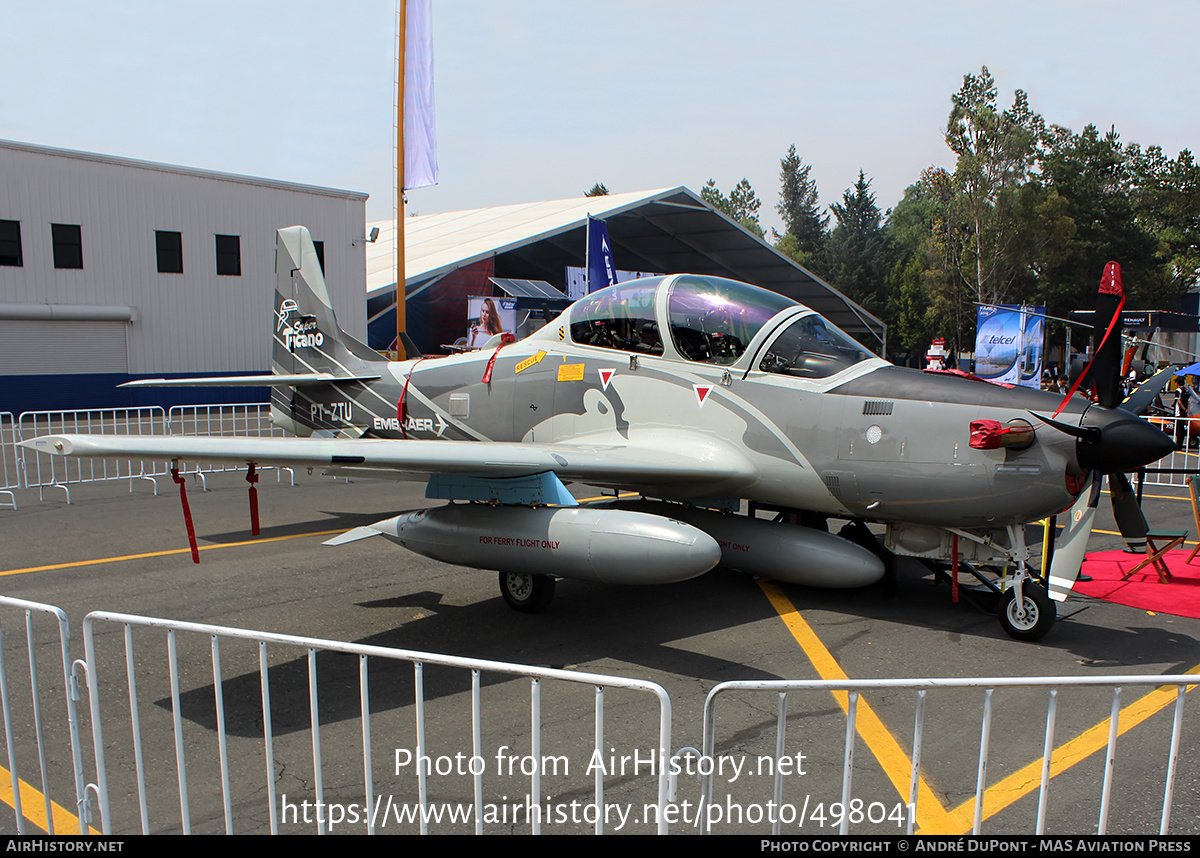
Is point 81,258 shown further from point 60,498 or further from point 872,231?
point 872,231

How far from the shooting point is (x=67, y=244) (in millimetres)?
22922

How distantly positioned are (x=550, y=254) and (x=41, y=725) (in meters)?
35.2

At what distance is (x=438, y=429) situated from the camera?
8.67 metres

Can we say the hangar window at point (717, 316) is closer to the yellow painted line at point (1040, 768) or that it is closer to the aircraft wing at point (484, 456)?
the aircraft wing at point (484, 456)

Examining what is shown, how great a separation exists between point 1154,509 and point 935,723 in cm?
928

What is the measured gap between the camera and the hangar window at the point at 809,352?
21.3 ft

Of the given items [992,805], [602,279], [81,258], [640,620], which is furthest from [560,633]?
[81,258]

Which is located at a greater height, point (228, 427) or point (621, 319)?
point (621, 319)

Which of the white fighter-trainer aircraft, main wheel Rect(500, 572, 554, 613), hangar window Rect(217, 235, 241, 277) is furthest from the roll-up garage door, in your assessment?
main wheel Rect(500, 572, 554, 613)

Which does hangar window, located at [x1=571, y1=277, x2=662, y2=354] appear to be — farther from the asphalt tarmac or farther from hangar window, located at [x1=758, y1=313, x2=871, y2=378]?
the asphalt tarmac

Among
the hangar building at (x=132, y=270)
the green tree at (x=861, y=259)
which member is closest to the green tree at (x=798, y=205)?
the green tree at (x=861, y=259)

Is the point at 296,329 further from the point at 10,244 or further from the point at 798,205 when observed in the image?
the point at 798,205

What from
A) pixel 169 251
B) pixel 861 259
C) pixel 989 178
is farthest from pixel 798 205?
pixel 169 251

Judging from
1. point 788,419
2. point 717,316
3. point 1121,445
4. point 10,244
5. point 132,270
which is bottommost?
point 1121,445
